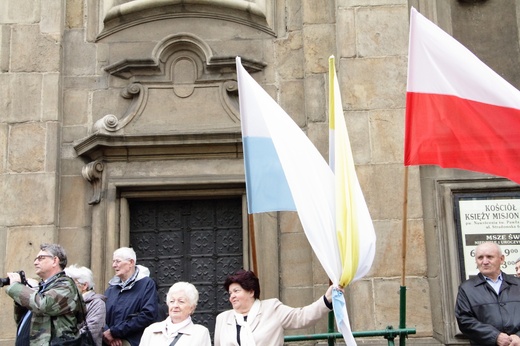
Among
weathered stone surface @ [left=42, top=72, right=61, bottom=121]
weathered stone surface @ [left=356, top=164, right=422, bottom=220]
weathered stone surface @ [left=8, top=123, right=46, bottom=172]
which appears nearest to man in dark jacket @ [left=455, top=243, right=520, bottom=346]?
weathered stone surface @ [left=356, top=164, right=422, bottom=220]

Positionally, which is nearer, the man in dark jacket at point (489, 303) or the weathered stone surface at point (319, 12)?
the man in dark jacket at point (489, 303)

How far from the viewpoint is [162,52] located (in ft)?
34.8

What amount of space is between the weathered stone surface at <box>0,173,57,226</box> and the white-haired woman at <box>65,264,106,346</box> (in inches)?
81.3

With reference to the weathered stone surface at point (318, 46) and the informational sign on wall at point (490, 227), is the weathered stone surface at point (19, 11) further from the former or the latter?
the informational sign on wall at point (490, 227)

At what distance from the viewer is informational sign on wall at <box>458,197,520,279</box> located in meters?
9.80

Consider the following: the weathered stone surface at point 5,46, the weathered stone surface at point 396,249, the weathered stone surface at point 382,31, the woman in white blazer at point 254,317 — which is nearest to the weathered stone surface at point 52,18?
the weathered stone surface at point 5,46

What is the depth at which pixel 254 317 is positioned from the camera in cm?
708

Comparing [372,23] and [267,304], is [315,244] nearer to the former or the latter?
[267,304]

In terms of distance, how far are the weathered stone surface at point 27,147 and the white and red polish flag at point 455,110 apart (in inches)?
176

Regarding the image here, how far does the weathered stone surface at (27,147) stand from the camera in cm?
1020

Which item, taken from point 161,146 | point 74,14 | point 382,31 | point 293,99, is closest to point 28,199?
point 161,146

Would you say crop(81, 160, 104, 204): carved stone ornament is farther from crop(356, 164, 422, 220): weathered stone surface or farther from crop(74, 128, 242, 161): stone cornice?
crop(356, 164, 422, 220): weathered stone surface

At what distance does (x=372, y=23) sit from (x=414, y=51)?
9.67 feet

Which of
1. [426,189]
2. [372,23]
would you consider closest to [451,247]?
[426,189]
